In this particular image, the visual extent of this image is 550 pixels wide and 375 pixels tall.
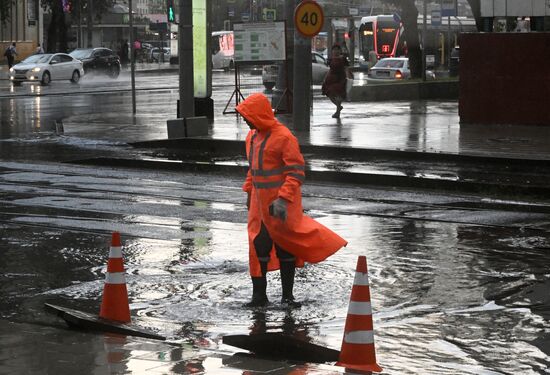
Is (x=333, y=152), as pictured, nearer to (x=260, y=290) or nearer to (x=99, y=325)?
(x=260, y=290)

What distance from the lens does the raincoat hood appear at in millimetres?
8969

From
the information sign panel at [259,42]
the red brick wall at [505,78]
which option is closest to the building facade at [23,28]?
the information sign panel at [259,42]

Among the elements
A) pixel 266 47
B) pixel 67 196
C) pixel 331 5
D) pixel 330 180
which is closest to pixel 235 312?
pixel 67 196

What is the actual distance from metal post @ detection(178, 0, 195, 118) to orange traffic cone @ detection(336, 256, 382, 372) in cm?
1703

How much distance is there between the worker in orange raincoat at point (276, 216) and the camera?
8906mm

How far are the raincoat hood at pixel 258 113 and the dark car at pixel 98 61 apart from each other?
180 ft

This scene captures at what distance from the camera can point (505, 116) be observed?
83.1 ft

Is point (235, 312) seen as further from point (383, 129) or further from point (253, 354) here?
point (383, 129)

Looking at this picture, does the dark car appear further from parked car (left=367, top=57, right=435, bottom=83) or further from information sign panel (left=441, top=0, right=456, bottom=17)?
information sign panel (left=441, top=0, right=456, bottom=17)

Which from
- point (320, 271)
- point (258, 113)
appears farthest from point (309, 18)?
point (258, 113)

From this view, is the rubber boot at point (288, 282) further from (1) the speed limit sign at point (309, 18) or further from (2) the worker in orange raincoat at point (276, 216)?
(1) the speed limit sign at point (309, 18)

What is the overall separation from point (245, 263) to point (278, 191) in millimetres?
1961

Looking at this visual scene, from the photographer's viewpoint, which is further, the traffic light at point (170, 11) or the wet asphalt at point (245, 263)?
the traffic light at point (170, 11)

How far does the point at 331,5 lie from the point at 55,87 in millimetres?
52582
